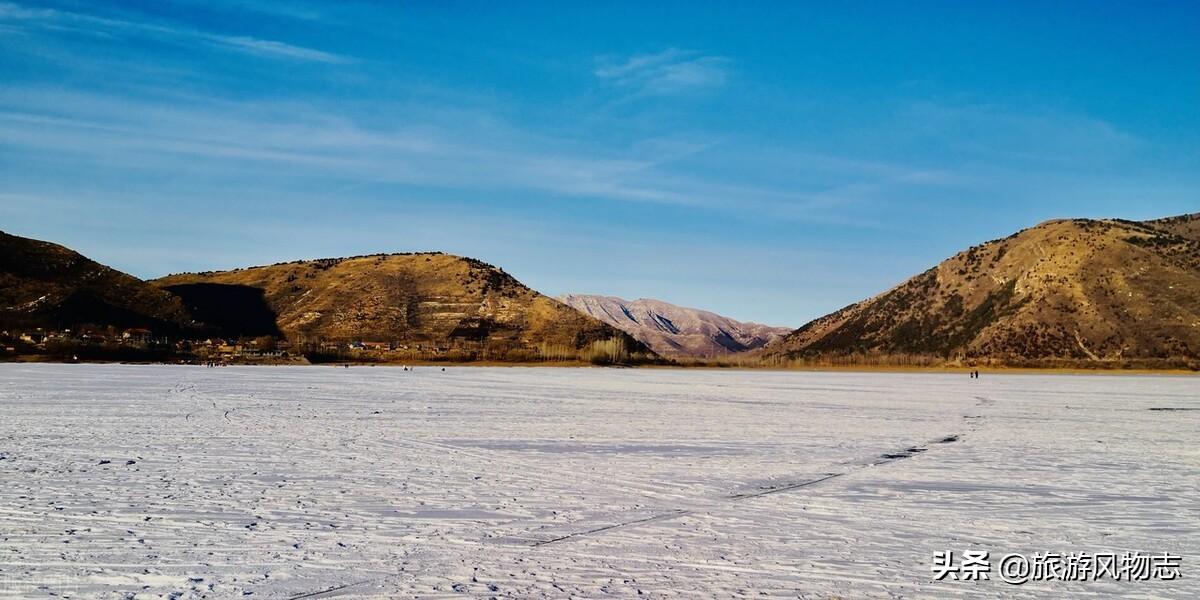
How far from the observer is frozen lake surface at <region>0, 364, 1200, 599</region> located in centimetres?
838

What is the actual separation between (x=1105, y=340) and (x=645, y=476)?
410 feet

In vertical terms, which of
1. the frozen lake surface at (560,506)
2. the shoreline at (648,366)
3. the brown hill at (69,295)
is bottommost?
the frozen lake surface at (560,506)

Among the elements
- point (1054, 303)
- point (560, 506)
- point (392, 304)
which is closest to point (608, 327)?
point (392, 304)

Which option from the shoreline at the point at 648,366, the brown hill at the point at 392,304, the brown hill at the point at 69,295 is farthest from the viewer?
the brown hill at the point at 392,304

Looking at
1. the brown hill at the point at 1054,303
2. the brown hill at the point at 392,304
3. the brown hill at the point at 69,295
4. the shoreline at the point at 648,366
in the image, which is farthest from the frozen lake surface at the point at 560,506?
the brown hill at the point at 392,304

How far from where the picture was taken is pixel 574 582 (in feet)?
27.0

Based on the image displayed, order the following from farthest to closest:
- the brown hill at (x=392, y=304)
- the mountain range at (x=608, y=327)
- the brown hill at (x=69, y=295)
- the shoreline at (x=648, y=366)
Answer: the brown hill at (x=392, y=304)
the mountain range at (x=608, y=327)
the brown hill at (x=69, y=295)
the shoreline at (x=648, y=366)

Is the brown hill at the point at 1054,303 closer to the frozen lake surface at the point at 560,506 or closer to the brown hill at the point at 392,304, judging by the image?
the brown hill at the point at 392,304

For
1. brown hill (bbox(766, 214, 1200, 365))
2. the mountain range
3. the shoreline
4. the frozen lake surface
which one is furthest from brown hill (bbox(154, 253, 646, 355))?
the frozen lake surface

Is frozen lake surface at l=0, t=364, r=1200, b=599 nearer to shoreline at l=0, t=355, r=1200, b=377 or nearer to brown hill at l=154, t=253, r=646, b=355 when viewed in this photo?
shoreline at l=0, t=355, r=1200, b=377

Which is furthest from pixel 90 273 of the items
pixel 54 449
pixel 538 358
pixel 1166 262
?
pixel 1166 262

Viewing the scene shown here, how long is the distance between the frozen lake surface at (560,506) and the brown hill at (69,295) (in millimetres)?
112817

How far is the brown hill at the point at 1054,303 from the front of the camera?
120 meters

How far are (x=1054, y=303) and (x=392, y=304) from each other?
110m
